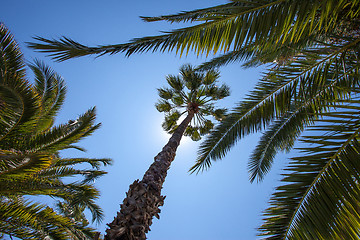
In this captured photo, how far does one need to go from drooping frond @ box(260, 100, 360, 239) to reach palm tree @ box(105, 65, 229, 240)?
1648mm

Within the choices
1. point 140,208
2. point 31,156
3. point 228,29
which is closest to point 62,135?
point 31,156

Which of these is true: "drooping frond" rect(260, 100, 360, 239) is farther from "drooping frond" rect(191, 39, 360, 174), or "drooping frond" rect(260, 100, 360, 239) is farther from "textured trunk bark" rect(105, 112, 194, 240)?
"textured trunk bark" rect(105, 112, 194, 240)

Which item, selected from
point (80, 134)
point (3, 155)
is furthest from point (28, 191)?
point (80, 134)

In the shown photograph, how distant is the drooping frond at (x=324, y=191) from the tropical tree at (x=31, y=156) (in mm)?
4154

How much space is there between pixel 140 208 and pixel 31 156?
248 centimetres

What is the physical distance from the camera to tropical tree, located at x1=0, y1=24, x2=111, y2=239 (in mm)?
4211

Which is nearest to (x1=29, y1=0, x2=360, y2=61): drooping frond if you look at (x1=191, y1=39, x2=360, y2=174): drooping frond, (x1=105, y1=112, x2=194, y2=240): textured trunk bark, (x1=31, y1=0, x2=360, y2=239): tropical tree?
(x1=31, y1=0, x2=360, y2=239): tropical tree

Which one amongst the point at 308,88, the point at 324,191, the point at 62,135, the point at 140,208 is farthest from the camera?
the point at 62,135

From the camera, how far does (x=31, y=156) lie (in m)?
3.99

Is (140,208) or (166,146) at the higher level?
(166,146)

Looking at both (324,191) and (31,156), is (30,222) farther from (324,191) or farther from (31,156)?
(324,191)

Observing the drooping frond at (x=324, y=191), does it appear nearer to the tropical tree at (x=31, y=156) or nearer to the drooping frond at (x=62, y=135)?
the tropical tree at (x=31, y=156)

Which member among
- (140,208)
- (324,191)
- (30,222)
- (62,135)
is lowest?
(324,191)

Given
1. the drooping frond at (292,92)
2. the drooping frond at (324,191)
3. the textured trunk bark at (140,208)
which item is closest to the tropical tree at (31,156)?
the textured trunk bark at (140,208)
